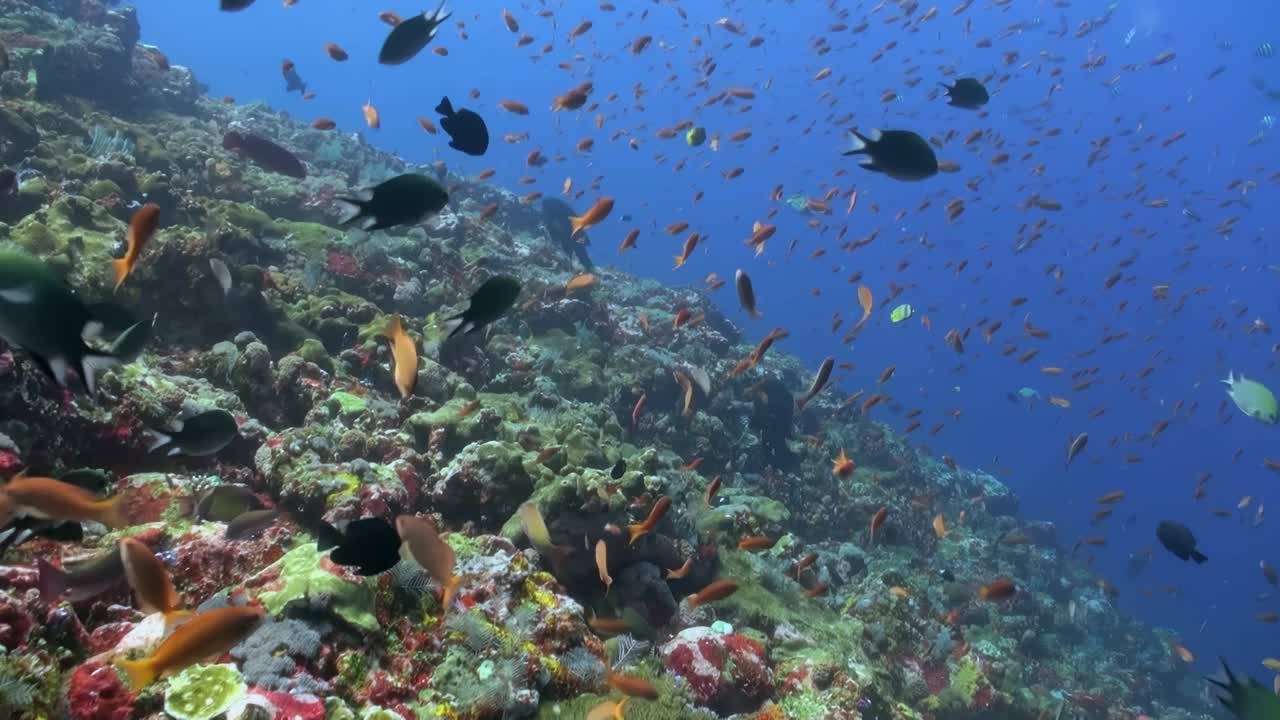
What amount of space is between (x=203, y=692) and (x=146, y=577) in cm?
69

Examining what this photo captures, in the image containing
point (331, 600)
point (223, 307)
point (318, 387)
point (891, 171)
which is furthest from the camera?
point (223, 307)

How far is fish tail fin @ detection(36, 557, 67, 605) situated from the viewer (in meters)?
3.07

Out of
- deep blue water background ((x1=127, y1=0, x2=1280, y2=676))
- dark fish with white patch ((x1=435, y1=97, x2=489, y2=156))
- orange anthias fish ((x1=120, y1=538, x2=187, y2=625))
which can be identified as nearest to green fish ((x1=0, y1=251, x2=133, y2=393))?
orange anthias fish ((x1=120, y1=538, x2=187, y2=625))

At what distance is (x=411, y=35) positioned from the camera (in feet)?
14.7

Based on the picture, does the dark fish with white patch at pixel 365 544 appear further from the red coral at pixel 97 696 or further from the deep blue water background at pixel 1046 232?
the deep blue water background at pixel 1046 232

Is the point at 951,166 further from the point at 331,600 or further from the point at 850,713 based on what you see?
the point at 331,600

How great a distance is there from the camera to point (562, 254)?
20.7 m

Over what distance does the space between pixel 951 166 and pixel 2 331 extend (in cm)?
1139

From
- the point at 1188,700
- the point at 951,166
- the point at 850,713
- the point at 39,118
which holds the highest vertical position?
the point at 39,118

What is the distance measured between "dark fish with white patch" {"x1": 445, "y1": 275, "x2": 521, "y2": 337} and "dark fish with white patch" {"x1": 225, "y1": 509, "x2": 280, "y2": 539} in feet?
6.60

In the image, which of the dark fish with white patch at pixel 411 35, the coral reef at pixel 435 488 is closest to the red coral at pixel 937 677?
the coral reef at pixel 435 488

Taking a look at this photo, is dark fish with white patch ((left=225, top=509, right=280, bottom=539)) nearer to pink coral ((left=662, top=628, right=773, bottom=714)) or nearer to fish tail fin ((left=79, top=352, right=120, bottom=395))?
fish tail fin ((left=79, top=352, right=120, bottom=395))

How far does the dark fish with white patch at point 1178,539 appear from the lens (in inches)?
290

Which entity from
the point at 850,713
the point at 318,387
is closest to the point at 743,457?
the point at 850,713
